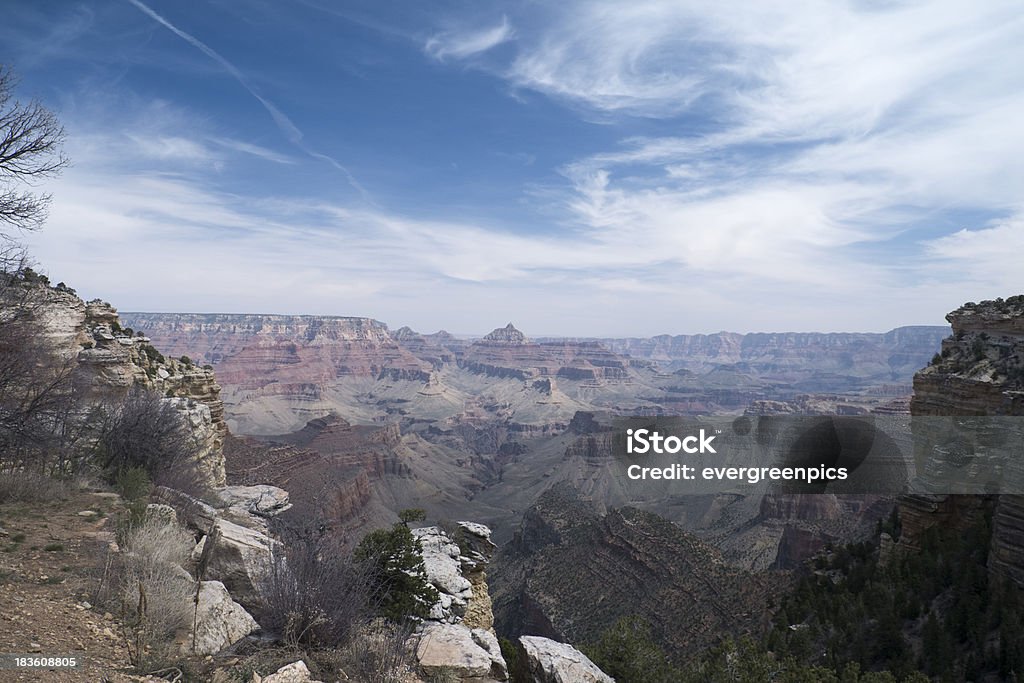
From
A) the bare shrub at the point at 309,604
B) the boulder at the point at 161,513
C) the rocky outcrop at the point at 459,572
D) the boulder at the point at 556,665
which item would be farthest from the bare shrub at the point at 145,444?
the boulder at the point at 556,665

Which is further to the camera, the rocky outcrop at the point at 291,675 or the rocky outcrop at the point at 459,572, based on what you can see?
the rocky outcrop at the point at 459,572

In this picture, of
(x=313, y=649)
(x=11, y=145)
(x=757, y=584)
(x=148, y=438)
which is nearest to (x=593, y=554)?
(x=757, y=584)

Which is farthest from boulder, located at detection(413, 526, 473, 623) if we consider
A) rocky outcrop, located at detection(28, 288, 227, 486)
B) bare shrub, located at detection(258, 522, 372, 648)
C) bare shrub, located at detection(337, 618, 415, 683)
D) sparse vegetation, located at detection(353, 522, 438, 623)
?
rocky outcrop, located at detection(28, 288, 227, 486)

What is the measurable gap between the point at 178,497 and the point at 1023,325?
28.6 meters

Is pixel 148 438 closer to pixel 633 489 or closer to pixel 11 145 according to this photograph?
pixel 11 145

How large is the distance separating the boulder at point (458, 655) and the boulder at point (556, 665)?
2.85 feet

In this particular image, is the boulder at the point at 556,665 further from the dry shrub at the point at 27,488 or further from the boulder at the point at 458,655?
the dry shrub at the point at 27,488

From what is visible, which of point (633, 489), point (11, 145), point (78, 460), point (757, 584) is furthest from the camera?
point (633, 489)

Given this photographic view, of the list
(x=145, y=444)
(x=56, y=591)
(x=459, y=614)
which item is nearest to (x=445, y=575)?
(x=459, y=614)

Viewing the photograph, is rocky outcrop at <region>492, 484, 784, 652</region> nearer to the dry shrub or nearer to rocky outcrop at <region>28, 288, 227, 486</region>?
rocky outcrop at <region>28, 288, 227, 486</region>

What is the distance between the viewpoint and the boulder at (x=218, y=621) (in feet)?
22.9

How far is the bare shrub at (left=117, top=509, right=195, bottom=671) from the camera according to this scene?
6551 mm

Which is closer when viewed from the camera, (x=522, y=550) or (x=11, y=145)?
(x=11, y=145)

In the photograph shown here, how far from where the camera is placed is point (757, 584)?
30016 millimetres
